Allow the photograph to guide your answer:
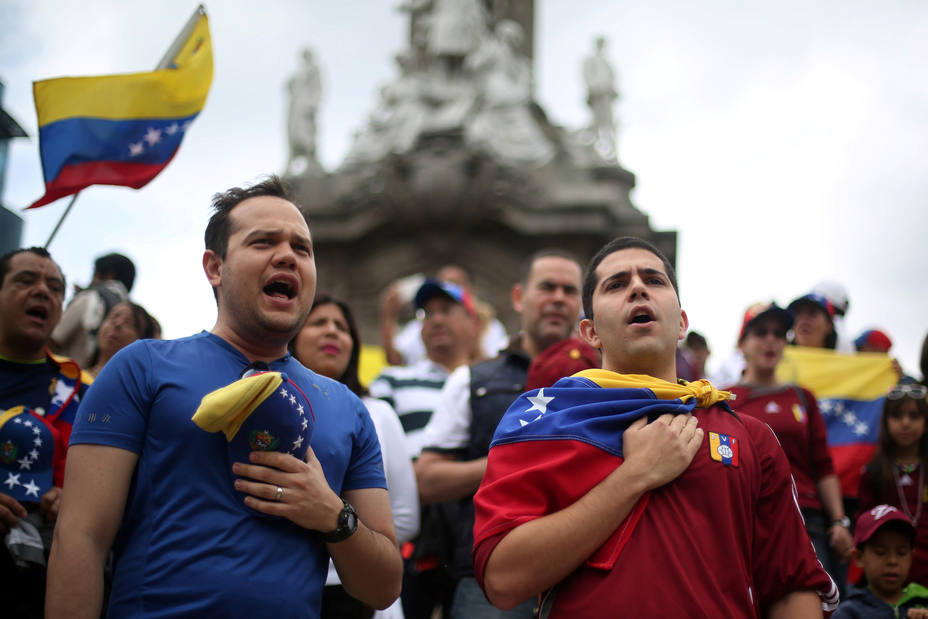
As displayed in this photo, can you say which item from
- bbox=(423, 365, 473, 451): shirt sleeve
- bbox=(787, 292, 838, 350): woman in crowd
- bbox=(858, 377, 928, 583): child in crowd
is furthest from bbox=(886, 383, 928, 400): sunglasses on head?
bbox=(423, 365, 473, 451): shirt sleeve

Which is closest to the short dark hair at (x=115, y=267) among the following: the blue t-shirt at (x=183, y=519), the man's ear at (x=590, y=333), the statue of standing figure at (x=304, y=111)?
the blue t-shirt at (x=183, y=519)

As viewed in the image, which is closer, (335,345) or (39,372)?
(39,372)

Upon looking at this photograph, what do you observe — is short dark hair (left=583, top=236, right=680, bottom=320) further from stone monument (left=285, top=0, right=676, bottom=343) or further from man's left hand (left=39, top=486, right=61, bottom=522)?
stone monument (left=285, top=0, right=676, bottom=343)

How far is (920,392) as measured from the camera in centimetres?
541

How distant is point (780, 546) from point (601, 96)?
15620 mm

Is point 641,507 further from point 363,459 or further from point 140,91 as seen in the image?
point 140,91

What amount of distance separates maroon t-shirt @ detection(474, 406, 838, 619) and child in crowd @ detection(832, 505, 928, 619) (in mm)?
2120

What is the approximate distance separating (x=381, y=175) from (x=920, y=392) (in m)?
10.8

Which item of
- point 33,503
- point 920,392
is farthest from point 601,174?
point 33,503

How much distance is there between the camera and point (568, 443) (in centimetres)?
245

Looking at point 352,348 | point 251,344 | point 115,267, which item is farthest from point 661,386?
point 115,267

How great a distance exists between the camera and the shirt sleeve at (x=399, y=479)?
3984 millimetres

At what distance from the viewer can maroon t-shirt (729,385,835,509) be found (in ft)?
15.7

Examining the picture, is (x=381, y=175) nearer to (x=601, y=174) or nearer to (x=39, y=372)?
(x=601, y=174)
